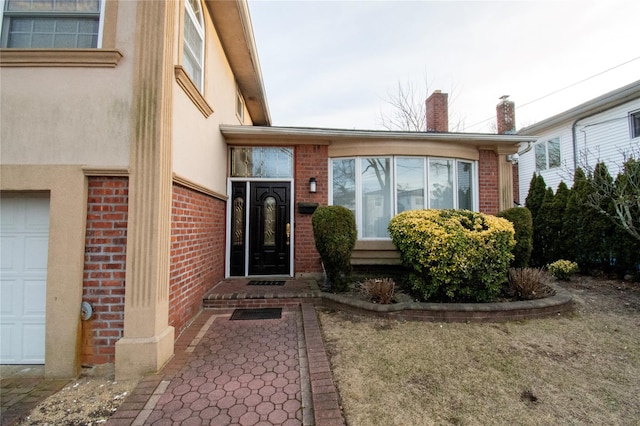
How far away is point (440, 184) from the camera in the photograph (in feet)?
20.5

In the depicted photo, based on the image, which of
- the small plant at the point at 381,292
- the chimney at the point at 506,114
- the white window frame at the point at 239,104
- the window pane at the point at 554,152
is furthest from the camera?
the chimney at the point at 506,114

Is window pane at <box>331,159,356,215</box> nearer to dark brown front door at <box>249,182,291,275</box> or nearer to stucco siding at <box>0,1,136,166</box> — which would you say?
dark brown front door at <box>249,182,291,275</box>

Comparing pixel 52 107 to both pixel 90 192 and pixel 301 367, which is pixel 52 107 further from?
pixel 301 367

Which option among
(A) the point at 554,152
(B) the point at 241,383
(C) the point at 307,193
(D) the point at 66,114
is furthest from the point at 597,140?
(D) the point at 66,114

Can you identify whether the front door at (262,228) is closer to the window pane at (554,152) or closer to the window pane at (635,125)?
the window pane at (635,125)

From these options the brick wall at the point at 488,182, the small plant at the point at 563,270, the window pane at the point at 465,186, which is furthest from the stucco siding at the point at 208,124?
the small plant at the point at 563,270

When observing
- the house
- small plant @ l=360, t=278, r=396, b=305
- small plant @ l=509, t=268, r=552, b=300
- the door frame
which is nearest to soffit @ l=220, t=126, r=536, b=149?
the door frame

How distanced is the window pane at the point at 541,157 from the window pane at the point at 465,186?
7.86 m

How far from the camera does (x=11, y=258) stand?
293cm

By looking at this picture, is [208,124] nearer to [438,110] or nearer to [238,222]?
[238,222]

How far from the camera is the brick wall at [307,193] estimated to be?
5941 millimetres

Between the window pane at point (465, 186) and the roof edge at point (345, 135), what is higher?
the roof edge at point (345, 135)

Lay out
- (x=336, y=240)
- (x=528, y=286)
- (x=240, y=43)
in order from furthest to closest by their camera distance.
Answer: (x=240, y=43), (x=336, y=240), (x=528, y=286)

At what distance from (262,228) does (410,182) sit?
3522mm
